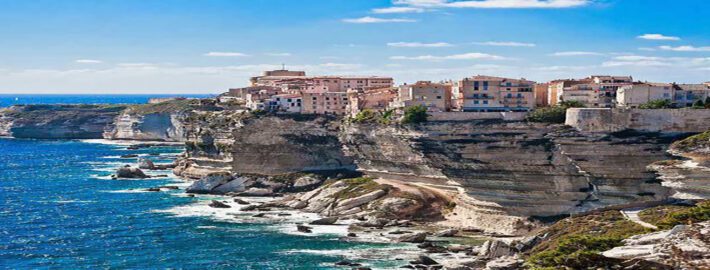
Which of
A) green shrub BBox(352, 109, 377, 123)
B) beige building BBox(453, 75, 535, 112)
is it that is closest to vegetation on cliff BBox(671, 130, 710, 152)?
beige building BBox(453, 75, 535, 112)

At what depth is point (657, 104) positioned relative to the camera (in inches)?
2685

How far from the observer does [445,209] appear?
7169cm

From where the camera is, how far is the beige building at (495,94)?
2901 inches

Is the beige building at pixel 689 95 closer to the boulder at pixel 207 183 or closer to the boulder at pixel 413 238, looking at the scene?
the boulder at pixel 413 238

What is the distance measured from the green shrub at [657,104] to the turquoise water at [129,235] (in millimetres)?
23987

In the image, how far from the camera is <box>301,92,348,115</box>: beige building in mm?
95938

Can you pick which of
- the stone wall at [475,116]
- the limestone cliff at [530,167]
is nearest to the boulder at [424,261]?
the limestone cliff at [530,167]

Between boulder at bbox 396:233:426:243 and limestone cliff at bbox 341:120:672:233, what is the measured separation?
6649 millimetres

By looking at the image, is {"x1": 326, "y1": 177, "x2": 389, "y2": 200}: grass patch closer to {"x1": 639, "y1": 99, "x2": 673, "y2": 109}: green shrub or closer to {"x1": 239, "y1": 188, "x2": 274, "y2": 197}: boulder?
{"x1": 239, "y1": 188, "x2": 274, "y2": 197}: boulder

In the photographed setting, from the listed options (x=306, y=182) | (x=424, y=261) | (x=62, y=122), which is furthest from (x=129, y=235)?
(x=62, y=122)

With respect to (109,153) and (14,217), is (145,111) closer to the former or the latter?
(109,153)

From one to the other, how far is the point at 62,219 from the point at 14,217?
462cm

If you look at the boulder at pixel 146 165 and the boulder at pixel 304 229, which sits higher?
the boulder at pixel 146 165

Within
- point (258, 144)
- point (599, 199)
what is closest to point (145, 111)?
point (258, 144)
